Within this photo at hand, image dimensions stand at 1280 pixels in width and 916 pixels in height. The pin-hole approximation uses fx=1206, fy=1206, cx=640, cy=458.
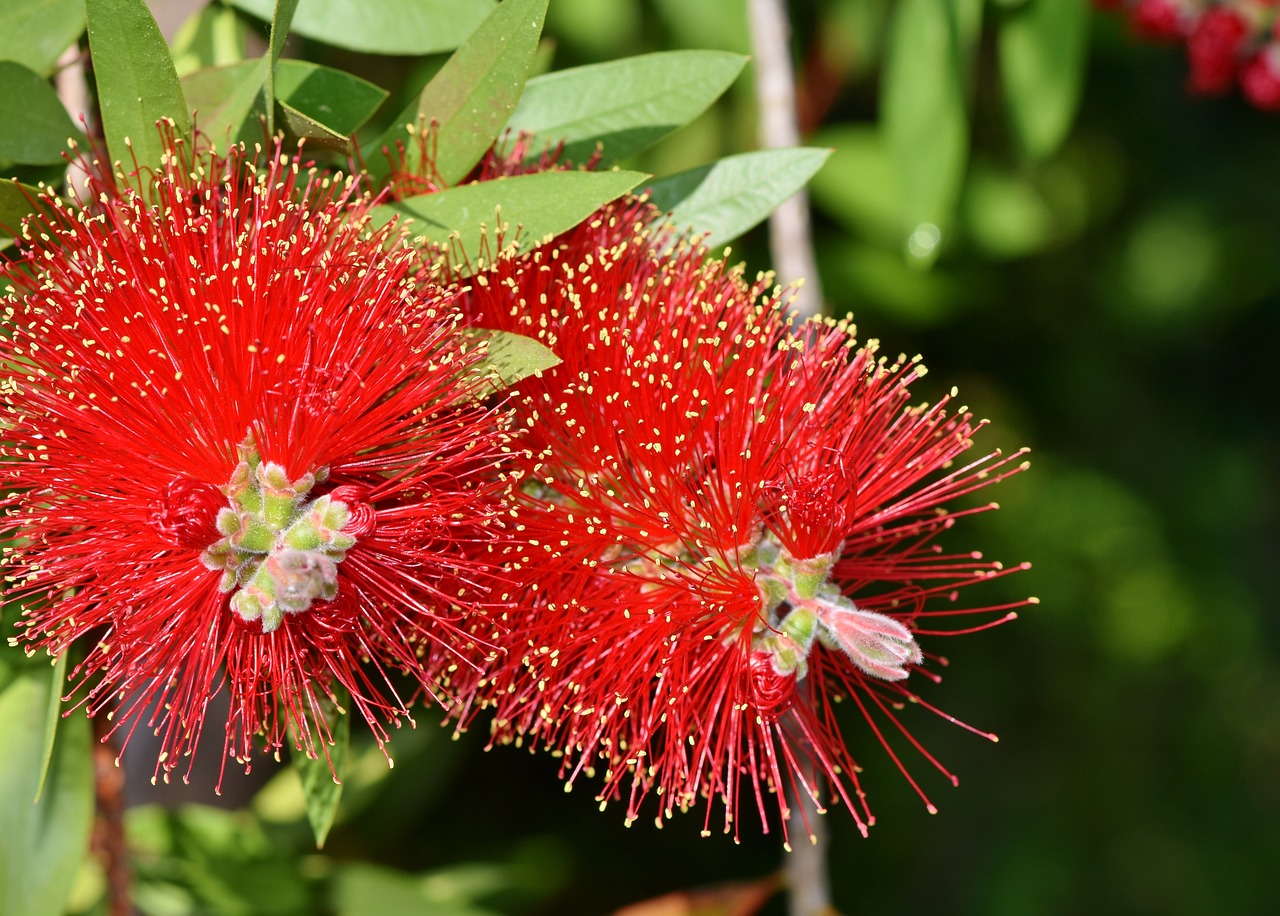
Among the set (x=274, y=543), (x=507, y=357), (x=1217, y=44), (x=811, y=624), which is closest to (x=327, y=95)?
(x=507, y=357)

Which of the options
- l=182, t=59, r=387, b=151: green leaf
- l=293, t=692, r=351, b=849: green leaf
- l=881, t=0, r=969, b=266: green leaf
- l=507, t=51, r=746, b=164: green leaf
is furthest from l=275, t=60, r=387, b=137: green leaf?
l=881, t=0, r=969, b=266: green leaf

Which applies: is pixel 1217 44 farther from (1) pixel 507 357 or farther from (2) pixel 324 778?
(2) pixel 324 778

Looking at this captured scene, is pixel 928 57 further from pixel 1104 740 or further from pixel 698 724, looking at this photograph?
pixel 1104 740

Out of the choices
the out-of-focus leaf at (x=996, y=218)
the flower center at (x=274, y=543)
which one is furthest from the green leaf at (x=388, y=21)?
the out-of-focus leaf at (x=996, y=218)

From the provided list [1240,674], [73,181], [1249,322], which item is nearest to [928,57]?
[73,181]

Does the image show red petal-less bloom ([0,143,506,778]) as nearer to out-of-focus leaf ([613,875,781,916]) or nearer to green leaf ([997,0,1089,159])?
out-of-focus leaf ([613,875,781,916])

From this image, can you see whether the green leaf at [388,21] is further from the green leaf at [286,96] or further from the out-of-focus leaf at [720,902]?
Result: the out-of-focus leaf at [720,902]

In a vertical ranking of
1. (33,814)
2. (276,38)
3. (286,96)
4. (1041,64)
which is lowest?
(33,814)
